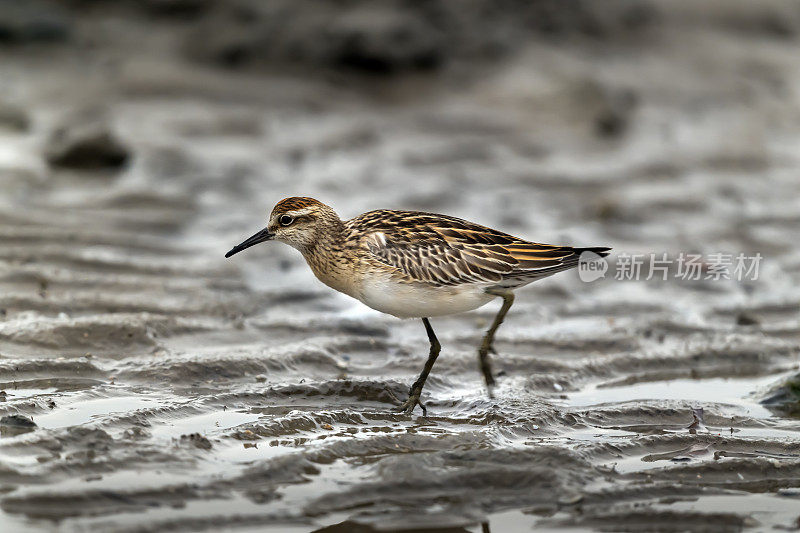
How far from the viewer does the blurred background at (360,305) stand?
245 inches

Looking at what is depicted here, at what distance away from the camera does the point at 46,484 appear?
5777 mm

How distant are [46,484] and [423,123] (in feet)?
33.5

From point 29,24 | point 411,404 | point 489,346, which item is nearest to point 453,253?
point 489,346

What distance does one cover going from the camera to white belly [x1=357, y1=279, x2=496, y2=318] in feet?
25.2

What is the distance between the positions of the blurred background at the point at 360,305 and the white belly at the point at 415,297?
2.23ft

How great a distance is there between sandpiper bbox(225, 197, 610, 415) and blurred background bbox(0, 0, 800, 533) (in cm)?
73

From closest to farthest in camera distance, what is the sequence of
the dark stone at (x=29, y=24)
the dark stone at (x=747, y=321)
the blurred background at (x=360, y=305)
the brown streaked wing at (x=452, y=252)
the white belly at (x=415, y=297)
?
the blurred background at (x=360, y=305), the white belly at (x=415, y=297), the brown streaked wing at (x=452, y=252), the dark stone at (x=747, y=321), the dark stone at (x=29, y=24)

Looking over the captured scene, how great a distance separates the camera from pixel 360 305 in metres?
10.2

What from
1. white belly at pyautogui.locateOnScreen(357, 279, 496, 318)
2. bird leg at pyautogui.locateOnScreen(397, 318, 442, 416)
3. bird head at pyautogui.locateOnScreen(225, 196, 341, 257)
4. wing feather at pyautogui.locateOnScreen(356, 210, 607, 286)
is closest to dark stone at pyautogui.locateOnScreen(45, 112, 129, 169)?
bird head at pyautogui.locateOnScreen(225, 196, 341, 257)

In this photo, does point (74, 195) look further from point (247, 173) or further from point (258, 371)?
point (258, 371)

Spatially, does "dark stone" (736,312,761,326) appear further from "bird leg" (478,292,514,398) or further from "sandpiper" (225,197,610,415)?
"bird leg" (478,292,514,398)

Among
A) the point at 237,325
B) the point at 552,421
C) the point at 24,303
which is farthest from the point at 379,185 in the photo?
the point at 552,421

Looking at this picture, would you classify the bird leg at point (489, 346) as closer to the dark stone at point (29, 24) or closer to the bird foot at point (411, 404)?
the bird foot at point (411, 404)
